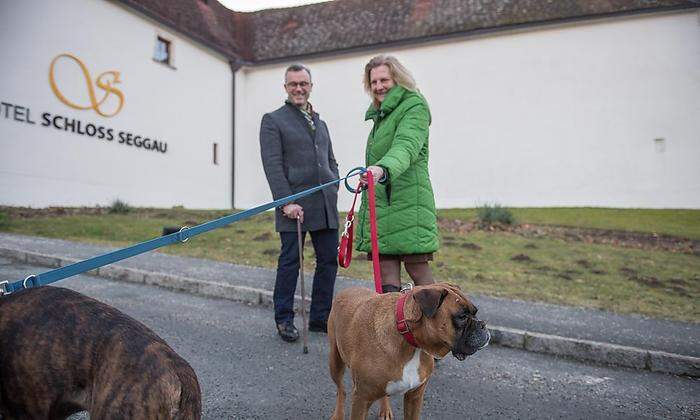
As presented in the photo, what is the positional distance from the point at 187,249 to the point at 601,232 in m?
11.5

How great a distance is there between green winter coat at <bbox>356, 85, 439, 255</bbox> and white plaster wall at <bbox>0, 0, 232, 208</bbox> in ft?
49.0

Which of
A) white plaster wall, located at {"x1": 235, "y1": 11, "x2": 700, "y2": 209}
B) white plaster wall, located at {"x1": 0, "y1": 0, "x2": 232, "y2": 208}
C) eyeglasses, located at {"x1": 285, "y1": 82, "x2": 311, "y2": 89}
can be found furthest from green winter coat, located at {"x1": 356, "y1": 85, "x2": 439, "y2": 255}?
white plaster wall, located at {"x1": 235, "y1": 11, "x2": 700, "y2": 209}

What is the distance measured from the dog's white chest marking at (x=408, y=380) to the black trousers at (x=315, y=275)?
198 cm

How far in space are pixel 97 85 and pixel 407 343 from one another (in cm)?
1777

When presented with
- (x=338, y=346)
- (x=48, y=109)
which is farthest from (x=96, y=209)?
(x=338, y=346)

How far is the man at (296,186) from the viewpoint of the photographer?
167 inches

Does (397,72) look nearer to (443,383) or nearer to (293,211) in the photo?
(293,211)

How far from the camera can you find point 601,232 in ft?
43.7

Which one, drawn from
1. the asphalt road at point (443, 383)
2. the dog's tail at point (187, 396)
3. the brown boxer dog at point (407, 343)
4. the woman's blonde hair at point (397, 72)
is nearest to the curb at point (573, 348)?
the asphalt road at point (443, 383)

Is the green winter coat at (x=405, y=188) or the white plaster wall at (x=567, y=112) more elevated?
the white plaster wall at (x=567, y=112)

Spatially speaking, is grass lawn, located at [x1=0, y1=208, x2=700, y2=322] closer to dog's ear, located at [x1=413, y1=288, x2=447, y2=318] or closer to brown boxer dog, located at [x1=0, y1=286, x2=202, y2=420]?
dog's ear, located at [x1=413, y1=288, x2=447, y2=318]

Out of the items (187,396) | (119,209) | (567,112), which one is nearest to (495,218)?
(567,112)

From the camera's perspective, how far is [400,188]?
10.9 feet

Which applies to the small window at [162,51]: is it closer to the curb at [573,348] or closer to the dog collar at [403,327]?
the curb at [573,348]
